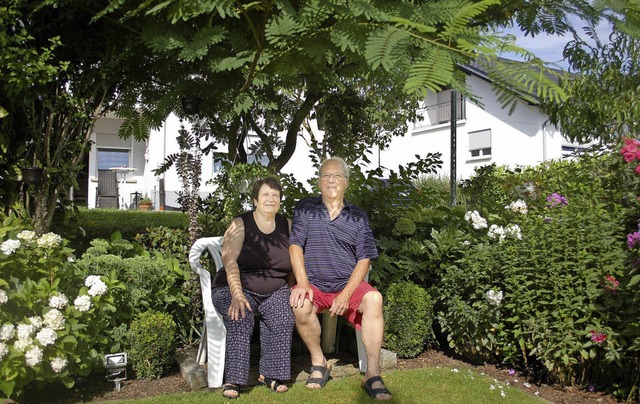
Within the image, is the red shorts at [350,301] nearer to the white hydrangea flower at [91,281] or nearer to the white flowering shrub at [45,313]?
the white flowering shrub at [45,313]

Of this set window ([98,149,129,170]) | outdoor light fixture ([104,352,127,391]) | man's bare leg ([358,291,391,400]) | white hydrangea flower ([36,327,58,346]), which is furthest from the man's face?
window ([98,149,129,170])

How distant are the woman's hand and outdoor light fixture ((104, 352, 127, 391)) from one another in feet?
2.33

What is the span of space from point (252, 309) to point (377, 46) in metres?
2.33

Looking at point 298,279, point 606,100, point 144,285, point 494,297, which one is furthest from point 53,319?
point 606,100

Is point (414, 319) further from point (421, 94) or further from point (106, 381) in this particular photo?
point (421, 94)

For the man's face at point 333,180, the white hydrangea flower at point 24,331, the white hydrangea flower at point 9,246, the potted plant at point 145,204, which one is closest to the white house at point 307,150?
the potted plant at point 145,204

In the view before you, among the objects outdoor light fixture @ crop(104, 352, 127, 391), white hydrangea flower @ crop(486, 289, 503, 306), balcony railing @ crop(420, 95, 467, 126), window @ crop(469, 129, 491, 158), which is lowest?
outdoor light fixture @ crop(104, 352, 127, 391)

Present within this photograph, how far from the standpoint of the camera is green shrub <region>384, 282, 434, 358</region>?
170 inches

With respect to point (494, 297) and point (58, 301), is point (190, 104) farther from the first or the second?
point (494, 297)

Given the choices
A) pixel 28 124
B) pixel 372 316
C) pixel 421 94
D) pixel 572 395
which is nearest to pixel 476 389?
pixel 572 395

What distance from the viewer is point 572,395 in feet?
11.9

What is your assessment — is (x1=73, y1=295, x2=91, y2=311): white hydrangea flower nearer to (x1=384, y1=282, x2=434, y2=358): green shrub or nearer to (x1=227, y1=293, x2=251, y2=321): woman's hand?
(x1=227, y1=293, x2=251, y2=321): woman's hand

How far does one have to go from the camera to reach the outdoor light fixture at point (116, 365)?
3.51 m

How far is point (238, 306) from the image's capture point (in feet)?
11.8
